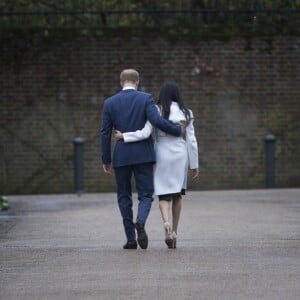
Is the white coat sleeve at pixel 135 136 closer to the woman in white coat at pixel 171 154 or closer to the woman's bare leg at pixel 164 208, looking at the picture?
the woman in white coat at pixel 171 154

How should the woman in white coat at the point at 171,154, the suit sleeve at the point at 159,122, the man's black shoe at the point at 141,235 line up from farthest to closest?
the woman in white coat at the point at 171,154 → the suit sleeve at the point at 159,122 → the man's black shoe at the point at 141,235

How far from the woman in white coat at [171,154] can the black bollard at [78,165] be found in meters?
7.77

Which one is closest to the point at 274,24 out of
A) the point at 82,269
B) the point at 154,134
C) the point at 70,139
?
the point at 70,139

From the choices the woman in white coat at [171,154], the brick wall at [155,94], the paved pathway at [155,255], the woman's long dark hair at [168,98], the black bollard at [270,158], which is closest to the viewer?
the paved pathway at [155,255]

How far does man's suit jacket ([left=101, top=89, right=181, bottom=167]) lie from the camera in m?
11.1

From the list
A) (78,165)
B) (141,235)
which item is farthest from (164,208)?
(78,165)

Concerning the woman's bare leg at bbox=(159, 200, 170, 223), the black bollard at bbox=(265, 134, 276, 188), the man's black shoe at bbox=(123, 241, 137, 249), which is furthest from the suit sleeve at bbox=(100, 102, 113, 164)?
the black bollard at bbox=(265, 134, 276, 188)

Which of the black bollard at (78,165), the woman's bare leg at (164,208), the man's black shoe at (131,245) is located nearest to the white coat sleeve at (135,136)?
the woman's bare leg at (164,208)

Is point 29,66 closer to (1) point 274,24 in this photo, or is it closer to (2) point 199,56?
(2) point 199,56

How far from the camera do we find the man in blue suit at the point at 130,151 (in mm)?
11086

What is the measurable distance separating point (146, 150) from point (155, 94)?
923 centimetres

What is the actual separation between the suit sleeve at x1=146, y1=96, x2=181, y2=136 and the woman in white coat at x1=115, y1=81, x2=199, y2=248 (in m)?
0.10

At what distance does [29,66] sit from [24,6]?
1293 millimetres

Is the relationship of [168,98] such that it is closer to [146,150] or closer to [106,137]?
[146,150]
